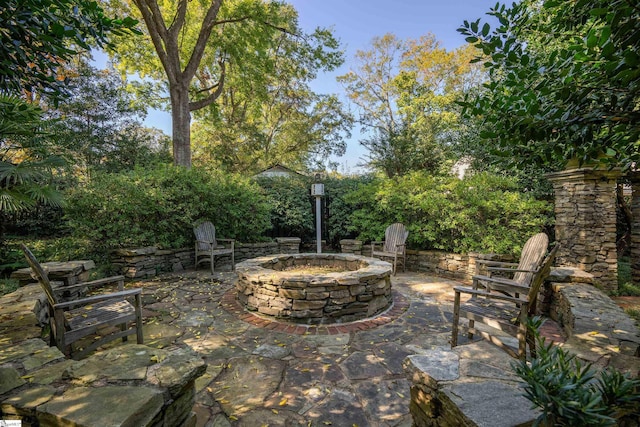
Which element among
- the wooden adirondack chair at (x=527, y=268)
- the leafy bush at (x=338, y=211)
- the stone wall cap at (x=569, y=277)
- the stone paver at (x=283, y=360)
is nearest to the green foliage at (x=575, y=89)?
the stone paver at (x=283, y=360)

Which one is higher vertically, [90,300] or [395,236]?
[395,236]

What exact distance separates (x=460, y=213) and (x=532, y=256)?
240cm

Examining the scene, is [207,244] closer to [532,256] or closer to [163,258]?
[163,258]

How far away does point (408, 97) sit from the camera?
1080 cm

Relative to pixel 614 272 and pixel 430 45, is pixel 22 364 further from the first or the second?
pixel 430 45

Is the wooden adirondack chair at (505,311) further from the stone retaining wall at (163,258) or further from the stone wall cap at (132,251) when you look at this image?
the stone wall cap at (132,251)

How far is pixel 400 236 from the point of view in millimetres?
5707

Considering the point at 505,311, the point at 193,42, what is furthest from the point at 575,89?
the point at 193,42

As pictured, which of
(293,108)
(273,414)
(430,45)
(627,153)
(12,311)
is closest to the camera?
(627,153)

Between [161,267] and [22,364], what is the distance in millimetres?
3943

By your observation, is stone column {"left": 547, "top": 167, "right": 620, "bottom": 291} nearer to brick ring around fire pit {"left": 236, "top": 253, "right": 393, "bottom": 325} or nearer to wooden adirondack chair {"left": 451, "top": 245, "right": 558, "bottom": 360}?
wooden adirondack chair {"left": 451, "top": 245, "right": 558, "bottom": 360}

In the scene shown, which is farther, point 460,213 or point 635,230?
point 460,213

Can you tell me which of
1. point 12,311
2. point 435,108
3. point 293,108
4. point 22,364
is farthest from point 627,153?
point 293,108

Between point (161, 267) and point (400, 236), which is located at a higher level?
point (400, 236)
